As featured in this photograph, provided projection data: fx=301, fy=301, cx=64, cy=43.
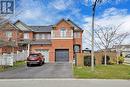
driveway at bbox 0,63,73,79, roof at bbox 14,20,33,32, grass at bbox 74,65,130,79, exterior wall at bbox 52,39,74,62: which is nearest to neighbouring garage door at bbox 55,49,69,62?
exterior wall at bbox 52,39,74,62

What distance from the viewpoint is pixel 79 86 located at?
16.2 metres

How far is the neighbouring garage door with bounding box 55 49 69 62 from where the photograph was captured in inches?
2192

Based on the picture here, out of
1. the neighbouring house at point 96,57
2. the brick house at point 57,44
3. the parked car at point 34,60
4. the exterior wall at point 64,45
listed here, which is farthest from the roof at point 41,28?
the parked car at point 34,60

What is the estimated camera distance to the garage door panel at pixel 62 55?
55.7m

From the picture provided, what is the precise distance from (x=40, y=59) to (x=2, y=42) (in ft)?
20.2

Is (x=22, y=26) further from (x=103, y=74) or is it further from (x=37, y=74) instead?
(x=103, y=74)

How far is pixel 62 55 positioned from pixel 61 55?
22 centimetres

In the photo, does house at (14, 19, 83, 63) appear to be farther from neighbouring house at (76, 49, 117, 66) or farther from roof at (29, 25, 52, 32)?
neighbouring house at (76, 49, 117, 66)

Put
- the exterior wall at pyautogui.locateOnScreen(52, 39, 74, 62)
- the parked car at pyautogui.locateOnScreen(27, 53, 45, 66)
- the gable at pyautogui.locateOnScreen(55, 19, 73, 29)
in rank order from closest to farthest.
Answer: the parked car at pyautogui.locateOnScreen(27, 53, 45, 66)
the exterior wall at pyautogui.locateOnScreen(52, 39, 74, 62)
the gable at pyautogui.locateOnScreen(55, 19, 73, 29)

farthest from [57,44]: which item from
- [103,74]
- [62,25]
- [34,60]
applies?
[103,74]

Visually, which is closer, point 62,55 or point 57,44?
point 62,55

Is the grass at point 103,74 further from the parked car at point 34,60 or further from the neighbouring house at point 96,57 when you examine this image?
the parked car at point 34,60

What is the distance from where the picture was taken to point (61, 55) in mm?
55625

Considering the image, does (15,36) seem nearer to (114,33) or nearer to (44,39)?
(44,39)
